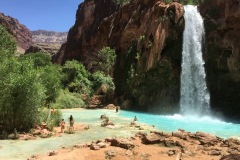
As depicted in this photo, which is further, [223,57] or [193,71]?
[193,71]

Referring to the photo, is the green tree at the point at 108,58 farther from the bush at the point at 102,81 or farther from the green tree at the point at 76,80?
the green tree at the point at 76,80

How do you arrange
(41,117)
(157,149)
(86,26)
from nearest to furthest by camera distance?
(157,149) → (41,117) → (86,26)

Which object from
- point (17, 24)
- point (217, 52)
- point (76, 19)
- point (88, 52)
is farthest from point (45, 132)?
point (17, 24)

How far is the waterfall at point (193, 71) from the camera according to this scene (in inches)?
1658

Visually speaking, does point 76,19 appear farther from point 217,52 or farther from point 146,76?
point 217,52

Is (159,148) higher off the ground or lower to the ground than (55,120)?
lower

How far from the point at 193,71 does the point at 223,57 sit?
4473 millimetres

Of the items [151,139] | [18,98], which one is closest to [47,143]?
[18,98]

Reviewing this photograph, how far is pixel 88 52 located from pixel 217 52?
164 ft

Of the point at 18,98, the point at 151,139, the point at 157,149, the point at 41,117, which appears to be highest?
the point at 18,98

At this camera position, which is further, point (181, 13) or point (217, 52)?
point (181, 13)

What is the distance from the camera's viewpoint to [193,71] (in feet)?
143

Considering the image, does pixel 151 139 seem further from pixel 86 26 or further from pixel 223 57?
pixel 86 26

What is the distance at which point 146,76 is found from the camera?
1885 inches
